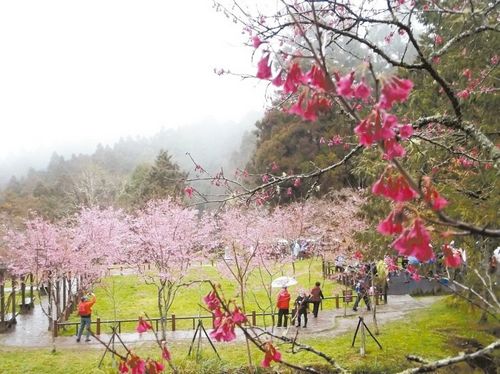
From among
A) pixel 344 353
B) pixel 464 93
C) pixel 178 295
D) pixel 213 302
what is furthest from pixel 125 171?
pixel 213 302

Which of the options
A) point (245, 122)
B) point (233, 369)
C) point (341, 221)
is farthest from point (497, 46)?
point (245, 122)

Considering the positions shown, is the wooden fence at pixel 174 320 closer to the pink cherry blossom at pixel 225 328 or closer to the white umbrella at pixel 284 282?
the white umbrella at pixel 284 282

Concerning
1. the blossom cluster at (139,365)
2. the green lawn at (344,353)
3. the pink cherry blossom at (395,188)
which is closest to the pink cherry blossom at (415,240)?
the pink cherry blossom at (395,188)

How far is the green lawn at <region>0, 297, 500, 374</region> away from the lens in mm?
→ 10094

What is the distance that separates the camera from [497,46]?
7715 millimetres

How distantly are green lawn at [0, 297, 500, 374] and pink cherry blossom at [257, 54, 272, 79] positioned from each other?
8.58 metres

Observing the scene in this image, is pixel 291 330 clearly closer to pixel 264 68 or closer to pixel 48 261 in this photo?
pixel 48 261

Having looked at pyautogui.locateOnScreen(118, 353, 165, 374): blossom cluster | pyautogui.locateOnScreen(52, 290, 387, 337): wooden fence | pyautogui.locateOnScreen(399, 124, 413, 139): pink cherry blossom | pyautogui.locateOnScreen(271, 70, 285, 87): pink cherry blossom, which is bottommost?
pyautogui.locateOnScreen(52, 290, 387, 337): wooden fence

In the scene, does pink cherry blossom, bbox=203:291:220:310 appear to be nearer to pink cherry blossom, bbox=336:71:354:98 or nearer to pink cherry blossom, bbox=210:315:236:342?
pink cherry blossom, bbox=210:315:236:342

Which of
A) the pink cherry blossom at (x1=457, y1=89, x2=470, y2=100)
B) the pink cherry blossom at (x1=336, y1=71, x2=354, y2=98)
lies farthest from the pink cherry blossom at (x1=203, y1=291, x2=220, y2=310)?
the pink cherry blossom at (x1=457, y1=89, x2=470, y2=100)

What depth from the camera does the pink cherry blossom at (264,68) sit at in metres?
1.71

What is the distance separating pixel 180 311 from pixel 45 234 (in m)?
5.04

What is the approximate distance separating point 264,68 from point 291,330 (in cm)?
1188

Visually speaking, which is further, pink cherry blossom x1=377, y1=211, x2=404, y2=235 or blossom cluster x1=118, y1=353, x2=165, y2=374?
blossom cluster x1=118, y1=353, x2=165, y2=374
